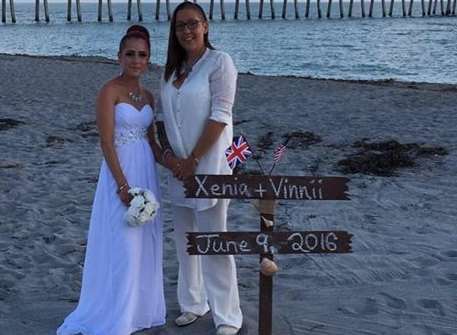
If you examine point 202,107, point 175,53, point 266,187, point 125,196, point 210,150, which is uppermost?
point 175,53

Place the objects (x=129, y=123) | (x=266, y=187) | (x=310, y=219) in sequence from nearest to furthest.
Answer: (x=266, y=187), (x=129, y=123), (x=310, y=219)

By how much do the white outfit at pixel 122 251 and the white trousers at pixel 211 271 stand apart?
148mm

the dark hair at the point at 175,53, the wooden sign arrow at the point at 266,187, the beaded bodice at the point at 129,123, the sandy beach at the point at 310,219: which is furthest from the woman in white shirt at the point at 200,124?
the sandy beach at the point at 310,219

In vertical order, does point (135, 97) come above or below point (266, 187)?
above

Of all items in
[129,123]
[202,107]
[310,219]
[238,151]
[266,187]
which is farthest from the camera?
[310,219]

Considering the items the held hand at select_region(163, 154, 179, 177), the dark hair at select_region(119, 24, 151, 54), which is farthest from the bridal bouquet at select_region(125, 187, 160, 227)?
the dark hair at select_region(119, 24, 151, 54)

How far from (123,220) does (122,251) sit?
0.17 meters

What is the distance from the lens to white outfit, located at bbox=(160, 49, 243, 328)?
11.4 feet

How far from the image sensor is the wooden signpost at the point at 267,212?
10.6ft

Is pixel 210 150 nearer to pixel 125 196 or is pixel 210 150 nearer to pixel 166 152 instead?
pixel 166 152

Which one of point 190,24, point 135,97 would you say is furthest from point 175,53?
point 135,97

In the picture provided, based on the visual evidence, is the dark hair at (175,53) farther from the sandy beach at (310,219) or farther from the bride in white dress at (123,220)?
the sandy beach at (310,219)

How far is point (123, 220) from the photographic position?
3654mm

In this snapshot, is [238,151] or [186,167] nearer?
[238,151]
